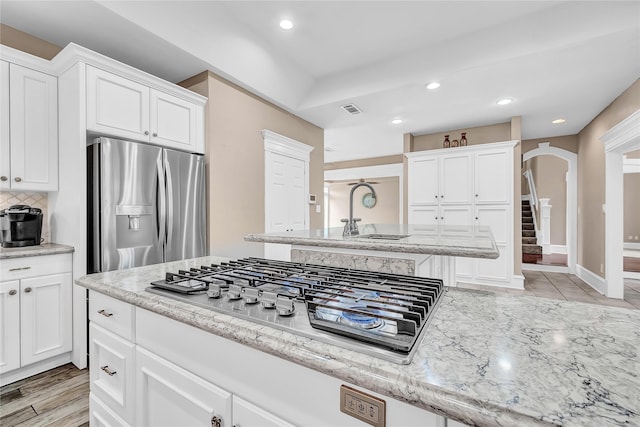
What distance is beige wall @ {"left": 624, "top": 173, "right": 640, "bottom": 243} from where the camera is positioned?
7203 millimetres

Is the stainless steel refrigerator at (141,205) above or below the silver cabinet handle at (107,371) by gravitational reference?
above

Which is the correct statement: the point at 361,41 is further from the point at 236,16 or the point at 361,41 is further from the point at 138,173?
the point at 138,173

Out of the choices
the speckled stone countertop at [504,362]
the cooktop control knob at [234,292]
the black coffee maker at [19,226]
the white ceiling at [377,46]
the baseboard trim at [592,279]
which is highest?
the white ceiling at [377,46]

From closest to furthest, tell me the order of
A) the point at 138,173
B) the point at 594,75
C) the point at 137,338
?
the point at 137,338 < the point at 138,173 < the point at 594,75

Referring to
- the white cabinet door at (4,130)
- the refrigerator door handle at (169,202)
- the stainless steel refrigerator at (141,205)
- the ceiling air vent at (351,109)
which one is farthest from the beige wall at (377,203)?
the white cabinet door at (4,130)

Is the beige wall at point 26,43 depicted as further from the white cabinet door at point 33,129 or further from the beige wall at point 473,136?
the beige wall at point 473,136

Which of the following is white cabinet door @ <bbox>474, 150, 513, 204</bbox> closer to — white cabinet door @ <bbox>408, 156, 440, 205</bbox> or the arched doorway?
white cabinet door @ <bbox>408, 156, 440, 205</bbox>

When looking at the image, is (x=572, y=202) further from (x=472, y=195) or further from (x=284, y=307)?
(x=284, y=307)

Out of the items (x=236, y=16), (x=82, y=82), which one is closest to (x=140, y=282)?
(x=82, y=82)

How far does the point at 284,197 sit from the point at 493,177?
3229 millimetres

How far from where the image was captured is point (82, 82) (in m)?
2.09

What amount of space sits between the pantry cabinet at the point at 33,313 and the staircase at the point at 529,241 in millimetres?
7392

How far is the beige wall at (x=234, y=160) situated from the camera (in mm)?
2947

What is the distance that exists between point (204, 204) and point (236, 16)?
1.77 metres
